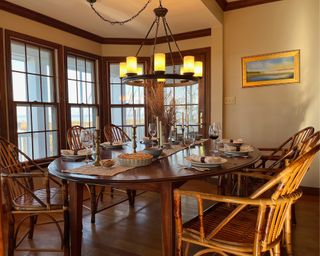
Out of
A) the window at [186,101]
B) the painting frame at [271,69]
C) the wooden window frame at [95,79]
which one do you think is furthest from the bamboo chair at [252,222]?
the wooden window frame at [95,79]

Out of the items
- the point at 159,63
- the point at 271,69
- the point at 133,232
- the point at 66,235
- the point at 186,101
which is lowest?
the point at 133,232

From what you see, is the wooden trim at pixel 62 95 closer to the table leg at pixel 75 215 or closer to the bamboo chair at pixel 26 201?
the bamboo chair at pixel 26 201

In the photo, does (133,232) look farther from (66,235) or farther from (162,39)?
(162,39)

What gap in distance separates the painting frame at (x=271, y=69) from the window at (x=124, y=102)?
6.19 feet

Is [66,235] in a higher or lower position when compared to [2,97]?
lower

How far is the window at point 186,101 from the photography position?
4.37 m

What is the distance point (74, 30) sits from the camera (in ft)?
13.1

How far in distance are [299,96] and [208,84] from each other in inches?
53.4

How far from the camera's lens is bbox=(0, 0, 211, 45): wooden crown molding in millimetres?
3133

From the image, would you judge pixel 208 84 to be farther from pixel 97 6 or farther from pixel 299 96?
pixel 97 6

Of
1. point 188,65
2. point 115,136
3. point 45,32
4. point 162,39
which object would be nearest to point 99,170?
point 188,65

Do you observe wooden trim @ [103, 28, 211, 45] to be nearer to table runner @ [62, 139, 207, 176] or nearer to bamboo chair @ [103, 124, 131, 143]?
bamboo chair @ [103, 124, 131, 143]

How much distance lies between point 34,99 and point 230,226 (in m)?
3.07

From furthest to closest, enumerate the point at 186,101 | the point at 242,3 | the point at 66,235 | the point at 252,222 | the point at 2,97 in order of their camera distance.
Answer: the point at 186,101 → the point at 242,3 → the point at 2,97 → the point at 66,235 → the point at 252,222
